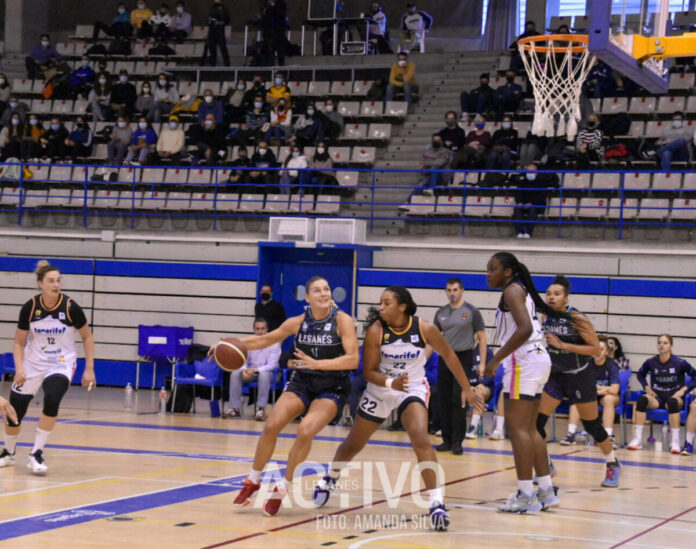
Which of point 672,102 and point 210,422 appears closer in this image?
point 210,422

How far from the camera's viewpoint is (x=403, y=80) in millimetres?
21281

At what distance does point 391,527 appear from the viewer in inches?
273

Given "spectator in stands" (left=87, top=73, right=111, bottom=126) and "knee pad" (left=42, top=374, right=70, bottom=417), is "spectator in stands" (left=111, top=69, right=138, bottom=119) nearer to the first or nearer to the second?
"spectator in stands" (left=87, top=73, right=111, bottom=126)

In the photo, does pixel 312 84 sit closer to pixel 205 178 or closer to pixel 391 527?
pixel 205 178

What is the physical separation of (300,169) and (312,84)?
5.47 m

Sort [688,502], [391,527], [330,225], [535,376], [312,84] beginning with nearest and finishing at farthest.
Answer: [391,527] < [535,376] < [688,502] < [330,225] < [312,84]

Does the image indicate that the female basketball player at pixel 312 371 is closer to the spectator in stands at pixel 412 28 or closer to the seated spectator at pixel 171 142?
the seated spectator at pixel 171 142

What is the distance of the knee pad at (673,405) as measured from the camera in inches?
491

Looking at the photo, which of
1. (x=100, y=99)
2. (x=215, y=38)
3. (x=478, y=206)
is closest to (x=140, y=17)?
(x=215, y=38)

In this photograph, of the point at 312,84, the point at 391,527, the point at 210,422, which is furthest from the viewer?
the point at 312,84

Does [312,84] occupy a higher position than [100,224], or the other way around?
[312,84]

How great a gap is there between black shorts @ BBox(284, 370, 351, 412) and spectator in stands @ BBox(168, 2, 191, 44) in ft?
65.4

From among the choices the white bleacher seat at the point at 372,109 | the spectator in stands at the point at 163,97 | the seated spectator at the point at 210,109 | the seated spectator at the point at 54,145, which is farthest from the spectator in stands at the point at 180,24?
the white bleacher seat at the point at 372,109

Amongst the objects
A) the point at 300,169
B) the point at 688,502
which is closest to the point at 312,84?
the point at 300,169
